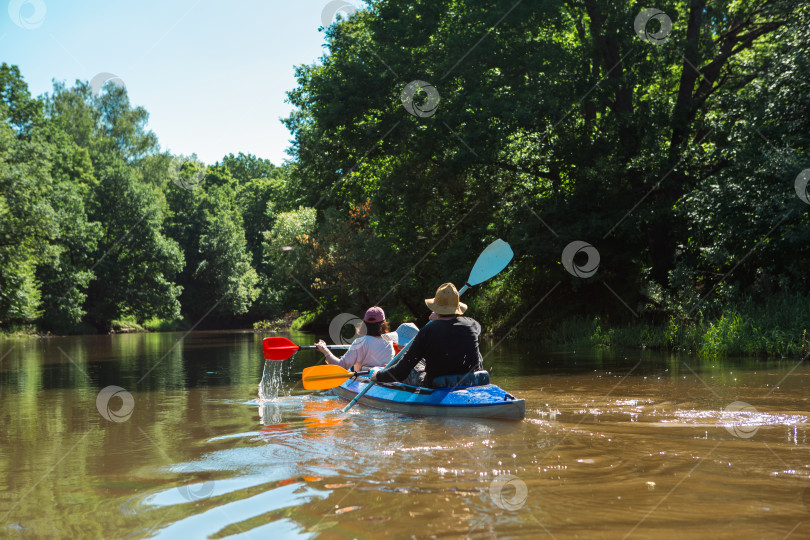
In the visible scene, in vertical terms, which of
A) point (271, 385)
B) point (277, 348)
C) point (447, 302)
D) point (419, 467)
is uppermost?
point (447, 302)

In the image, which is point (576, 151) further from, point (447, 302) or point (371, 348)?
point (447, 302)

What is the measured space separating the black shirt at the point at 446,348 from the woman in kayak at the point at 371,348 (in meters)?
1.81

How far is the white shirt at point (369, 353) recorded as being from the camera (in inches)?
346

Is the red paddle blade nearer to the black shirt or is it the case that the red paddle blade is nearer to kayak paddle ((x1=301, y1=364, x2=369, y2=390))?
kayak paddle ((x1=301, y1=364, x2=369, y2=390))

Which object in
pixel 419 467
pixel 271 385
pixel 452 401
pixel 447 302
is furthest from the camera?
pixel 271 385

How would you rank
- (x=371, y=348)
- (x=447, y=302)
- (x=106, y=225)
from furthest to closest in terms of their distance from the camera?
1. (x=106, y=225)
2. (x=371, y=348)
3. (x=447, y=302)

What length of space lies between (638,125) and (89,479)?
15.6 metres

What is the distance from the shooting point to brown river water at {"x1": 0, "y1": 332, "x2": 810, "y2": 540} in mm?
3348

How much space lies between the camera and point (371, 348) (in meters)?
8.80

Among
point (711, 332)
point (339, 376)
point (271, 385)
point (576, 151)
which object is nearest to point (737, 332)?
point (711, 332)

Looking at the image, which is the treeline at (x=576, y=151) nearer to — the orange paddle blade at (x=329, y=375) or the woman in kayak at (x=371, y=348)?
the woman in kayak at (x=371, y=348)

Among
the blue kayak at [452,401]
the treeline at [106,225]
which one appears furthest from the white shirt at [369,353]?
the treeline at [106,225]

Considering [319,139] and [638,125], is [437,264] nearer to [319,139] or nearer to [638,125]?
[319,139]

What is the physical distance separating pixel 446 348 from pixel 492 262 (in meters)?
2.49
